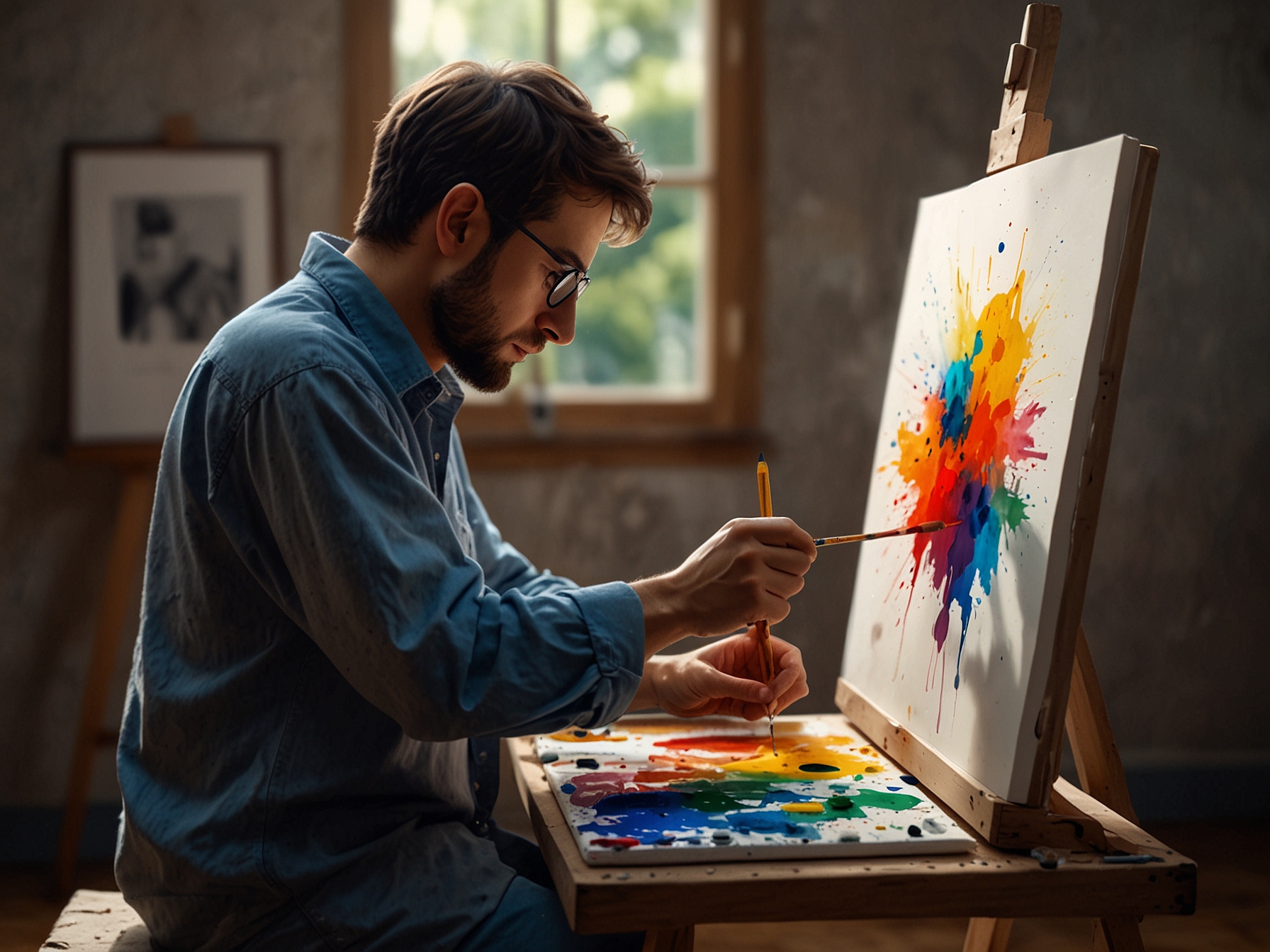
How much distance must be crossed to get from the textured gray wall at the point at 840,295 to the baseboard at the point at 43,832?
1.9 inches

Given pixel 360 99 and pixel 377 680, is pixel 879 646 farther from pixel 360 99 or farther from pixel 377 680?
pixel 360 99

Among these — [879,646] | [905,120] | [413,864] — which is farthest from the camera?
[905,120]

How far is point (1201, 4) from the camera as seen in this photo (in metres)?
2.76

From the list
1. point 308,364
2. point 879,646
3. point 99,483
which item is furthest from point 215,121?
point 879,646

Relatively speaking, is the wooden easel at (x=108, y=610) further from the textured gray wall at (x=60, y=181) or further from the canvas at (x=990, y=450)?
the canvas at (x=990, y=450)

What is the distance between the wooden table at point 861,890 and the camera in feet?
3.06

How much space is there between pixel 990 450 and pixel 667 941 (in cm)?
60

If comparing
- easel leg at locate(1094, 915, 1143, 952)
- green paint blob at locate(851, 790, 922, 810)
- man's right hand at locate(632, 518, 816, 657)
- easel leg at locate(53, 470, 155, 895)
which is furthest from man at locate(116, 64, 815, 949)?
easel leg at locate(53, 470, 155, 895)

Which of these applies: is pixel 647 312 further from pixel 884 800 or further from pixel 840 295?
pixel 884 800

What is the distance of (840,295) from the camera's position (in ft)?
9.02

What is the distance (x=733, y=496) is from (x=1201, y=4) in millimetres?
1711

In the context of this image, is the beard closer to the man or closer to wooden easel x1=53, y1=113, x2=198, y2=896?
the man

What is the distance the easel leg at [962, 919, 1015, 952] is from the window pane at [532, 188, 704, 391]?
1660mm

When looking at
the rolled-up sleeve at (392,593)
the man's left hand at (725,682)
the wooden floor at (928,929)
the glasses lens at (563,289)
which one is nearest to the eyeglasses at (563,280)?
the glasses lens at (563,289)
